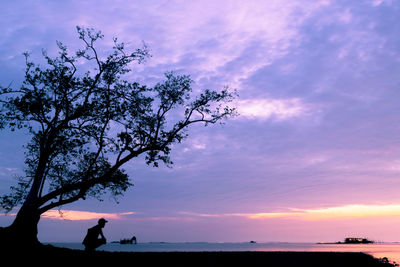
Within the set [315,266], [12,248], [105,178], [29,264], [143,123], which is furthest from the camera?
[143,123]

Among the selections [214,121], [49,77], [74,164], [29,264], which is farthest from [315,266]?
[49,77]

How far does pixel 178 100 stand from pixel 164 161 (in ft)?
16.7

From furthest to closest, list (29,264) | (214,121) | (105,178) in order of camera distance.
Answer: (214,121) → (105,178) → (29,264)

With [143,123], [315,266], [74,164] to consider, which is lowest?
[315,266]

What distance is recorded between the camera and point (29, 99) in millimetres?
22766

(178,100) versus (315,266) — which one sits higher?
(178,100)

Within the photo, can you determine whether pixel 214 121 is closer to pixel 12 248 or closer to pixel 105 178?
pixel 105 178

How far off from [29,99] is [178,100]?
36.0 ft

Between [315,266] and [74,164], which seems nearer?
[315,266]

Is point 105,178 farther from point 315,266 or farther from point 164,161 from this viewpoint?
point 315,266

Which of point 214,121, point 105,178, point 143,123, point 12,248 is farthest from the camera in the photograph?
point 214,121

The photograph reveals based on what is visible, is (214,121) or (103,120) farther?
(214,121)

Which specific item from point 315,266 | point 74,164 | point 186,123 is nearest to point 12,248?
point 74,164

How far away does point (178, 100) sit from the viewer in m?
25.9
